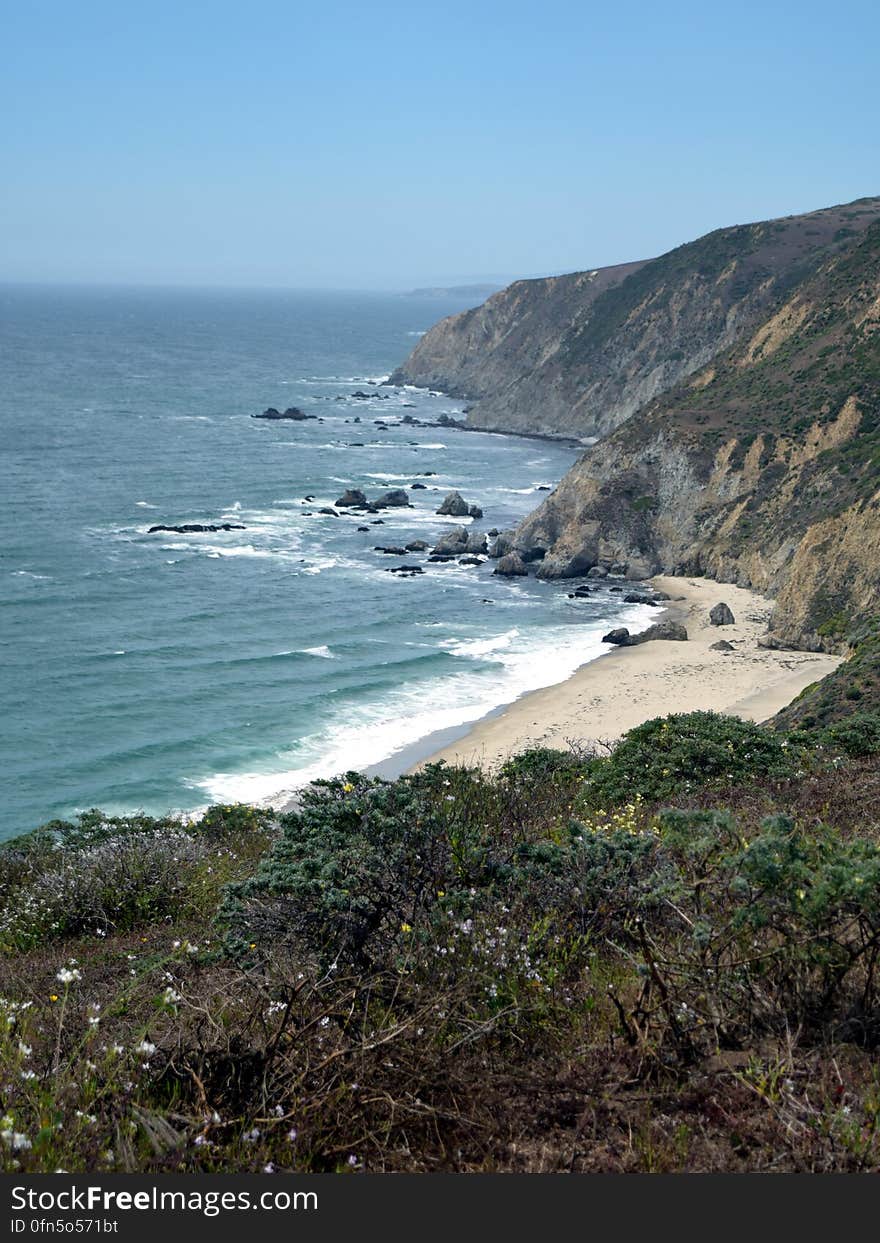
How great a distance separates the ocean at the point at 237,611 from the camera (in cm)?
3197

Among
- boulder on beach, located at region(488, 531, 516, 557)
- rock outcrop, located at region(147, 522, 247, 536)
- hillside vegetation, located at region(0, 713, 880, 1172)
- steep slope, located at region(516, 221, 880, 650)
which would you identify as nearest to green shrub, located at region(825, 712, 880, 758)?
hillside vegetation, located at region(0, 713, 880, 1172)

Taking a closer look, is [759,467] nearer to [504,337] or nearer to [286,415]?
[286,415]

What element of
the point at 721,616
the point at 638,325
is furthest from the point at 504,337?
the point at 721,616

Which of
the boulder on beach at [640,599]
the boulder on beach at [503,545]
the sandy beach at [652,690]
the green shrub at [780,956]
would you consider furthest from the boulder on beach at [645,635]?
the green shrub at [780,956]

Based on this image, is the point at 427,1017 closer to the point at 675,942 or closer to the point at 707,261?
the point at 675,942

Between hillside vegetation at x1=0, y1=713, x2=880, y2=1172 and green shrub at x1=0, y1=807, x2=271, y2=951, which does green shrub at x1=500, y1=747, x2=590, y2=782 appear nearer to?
green shrub at x1=0, y1=807, x2=271, y2=951

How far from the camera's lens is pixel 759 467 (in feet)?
194

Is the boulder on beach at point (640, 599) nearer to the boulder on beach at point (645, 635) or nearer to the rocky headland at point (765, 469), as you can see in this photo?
the rocky headland at point (765, 469)

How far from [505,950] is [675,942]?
112 cm

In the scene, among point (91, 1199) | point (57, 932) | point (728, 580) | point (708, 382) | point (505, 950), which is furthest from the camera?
point (708, 382)

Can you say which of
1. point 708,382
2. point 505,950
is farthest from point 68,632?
point 708,382

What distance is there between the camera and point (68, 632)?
1657 inches

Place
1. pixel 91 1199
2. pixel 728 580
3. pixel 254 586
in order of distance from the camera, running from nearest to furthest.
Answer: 1. pixel 91 1199
2. pixel 254 586
3. pixel 728 580

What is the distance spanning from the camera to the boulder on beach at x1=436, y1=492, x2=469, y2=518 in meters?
68.5
